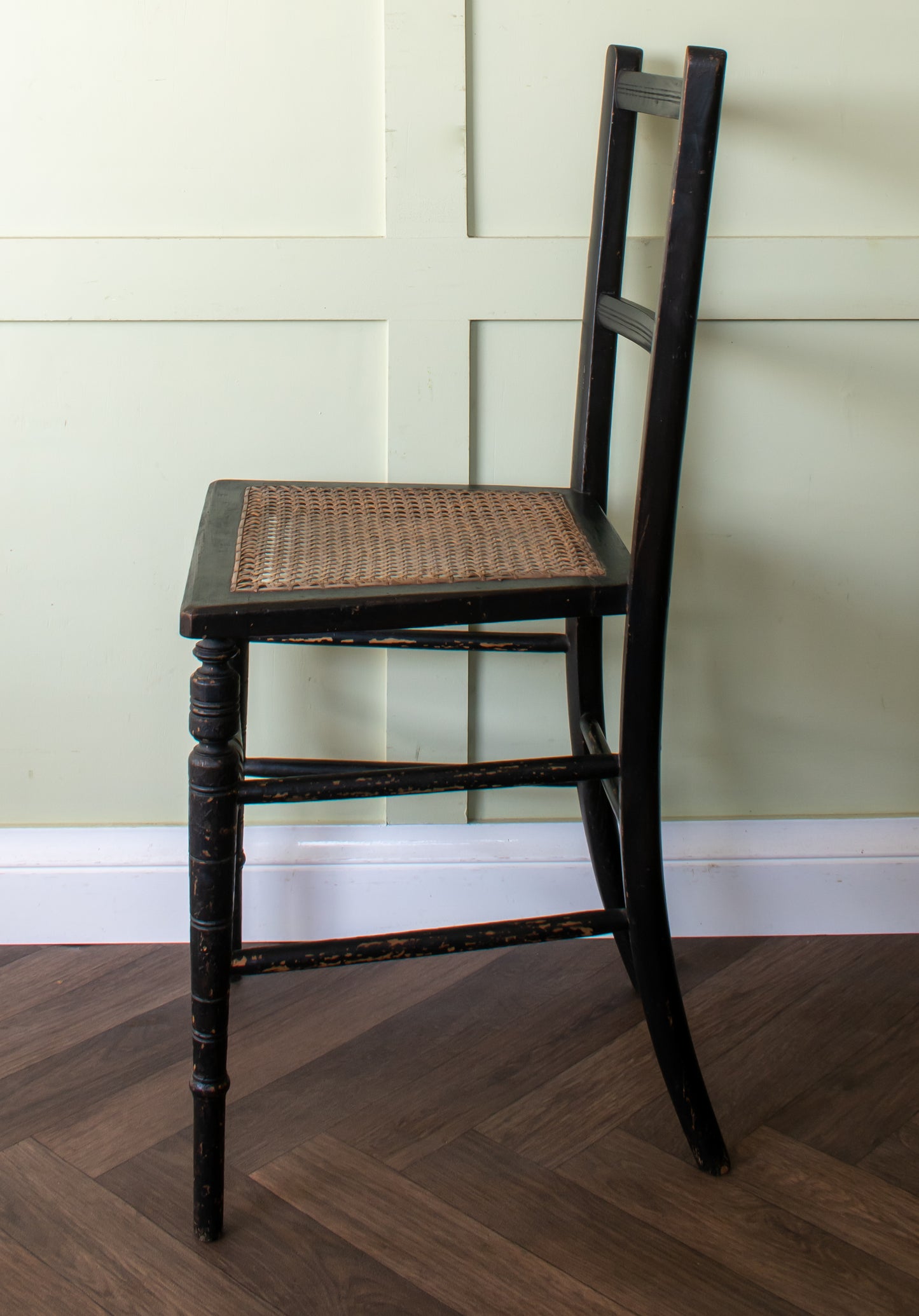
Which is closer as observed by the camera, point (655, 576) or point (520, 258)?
point (655, 576)

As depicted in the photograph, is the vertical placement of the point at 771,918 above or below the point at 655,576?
below

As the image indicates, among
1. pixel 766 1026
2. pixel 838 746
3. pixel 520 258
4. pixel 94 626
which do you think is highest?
pixel 520 258

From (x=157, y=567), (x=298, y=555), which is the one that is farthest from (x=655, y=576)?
(x=157, y=567)

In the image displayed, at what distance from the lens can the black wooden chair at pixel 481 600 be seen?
3.10ft

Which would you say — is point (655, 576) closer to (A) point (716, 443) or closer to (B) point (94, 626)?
(A) point (716, 443)

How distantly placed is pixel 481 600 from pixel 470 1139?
580 millimetres

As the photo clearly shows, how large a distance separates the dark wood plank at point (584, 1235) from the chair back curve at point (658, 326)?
1.29 ft

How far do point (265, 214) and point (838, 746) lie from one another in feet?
3.28

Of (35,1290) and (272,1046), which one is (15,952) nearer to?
(272,1046)

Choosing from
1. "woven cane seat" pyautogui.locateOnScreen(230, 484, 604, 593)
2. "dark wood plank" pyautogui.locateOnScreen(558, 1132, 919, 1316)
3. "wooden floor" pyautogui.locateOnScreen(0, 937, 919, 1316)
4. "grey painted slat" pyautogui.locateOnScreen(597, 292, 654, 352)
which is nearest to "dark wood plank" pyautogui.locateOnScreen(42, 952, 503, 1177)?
"wooden floor" pyautogui.locateOnScreen(0, 937, 919, 1316)

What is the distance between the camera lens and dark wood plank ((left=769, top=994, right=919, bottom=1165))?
1155 millimetres

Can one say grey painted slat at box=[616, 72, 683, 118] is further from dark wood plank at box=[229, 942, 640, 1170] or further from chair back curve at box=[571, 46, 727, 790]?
dark wood plank at box=[229, 942, 640, 1170]

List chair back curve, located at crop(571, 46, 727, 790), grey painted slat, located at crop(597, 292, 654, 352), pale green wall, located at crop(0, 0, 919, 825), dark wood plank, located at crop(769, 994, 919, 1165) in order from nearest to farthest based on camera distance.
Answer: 1. chair back curve, located at crop(571, 46, 727, 790)
2. grey painted slat, located at crop(597, 292, 654, 352)
3. dark wood plank, located at crop(769, 994, 919, 1165)
4. pale green wall, located at crop(0, 0, 919, 825)

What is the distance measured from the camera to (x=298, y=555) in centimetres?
104
